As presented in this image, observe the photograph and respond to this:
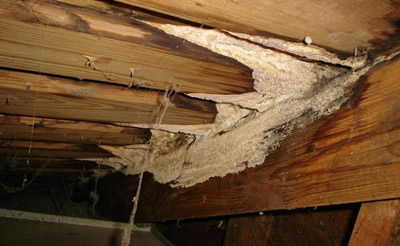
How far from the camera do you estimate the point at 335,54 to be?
0.84 metres

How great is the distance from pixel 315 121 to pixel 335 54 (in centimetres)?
21

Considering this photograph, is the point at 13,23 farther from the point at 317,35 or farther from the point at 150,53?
the point at 317,35

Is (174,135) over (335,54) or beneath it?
beneath

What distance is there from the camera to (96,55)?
2.96ft

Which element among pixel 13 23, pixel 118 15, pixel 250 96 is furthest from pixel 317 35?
pixel 13 23

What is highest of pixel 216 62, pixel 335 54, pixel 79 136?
pixel 335 54

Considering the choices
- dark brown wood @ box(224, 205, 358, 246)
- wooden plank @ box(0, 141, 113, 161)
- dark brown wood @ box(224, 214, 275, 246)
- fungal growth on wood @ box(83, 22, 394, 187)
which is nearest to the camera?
fungal growth on wood @ box(83, 22, 394, 187)

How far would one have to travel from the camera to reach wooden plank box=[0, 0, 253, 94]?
76 centimetres

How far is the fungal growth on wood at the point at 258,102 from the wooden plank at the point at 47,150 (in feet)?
1.97

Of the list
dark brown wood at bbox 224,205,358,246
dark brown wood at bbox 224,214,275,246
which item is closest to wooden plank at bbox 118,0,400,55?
dark brown wood at bbox 224,205,358,246

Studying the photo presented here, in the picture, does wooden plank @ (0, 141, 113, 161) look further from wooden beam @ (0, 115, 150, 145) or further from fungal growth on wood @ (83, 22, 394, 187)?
fungal growth on wood @ (83, 22, 394, 187)

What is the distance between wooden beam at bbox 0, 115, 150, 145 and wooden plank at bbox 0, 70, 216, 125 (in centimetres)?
17

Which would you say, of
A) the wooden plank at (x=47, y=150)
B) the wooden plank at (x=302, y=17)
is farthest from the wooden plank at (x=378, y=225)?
the wooden plank at (x=47, y=150)

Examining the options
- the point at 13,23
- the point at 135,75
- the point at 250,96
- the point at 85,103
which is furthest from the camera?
the point at 85,103
